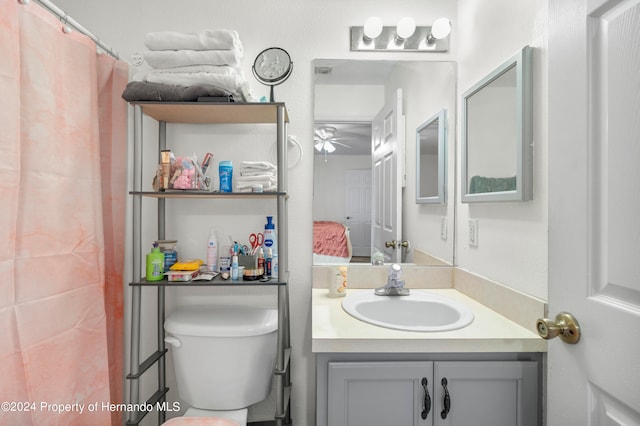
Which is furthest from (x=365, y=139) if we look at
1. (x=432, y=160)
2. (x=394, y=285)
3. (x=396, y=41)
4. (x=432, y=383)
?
(x=432, y=383)

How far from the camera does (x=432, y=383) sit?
1.09 metres

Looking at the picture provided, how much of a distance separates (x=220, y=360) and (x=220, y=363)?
0.01m

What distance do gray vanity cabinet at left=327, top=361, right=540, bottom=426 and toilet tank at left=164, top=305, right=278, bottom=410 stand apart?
50cm

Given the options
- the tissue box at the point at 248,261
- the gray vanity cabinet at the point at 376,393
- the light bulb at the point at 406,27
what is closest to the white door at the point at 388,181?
the light bulb at the point at 406,27

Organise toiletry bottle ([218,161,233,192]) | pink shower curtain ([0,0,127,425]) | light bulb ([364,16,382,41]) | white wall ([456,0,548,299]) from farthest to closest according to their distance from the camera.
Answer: light bulb ([364,16,382,41]) → toiletry bottle ([218,161,233,192]) → white wall ([456,0,548,299]) → pink shower curtain ([0,0,127,425])

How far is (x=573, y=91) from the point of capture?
0.74m

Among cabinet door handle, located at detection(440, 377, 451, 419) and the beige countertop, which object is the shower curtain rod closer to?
the beige countertop

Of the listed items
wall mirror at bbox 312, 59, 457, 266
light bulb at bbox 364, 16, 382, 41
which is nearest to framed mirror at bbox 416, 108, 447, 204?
wall mirror at bbox 312, 59, 457, 266

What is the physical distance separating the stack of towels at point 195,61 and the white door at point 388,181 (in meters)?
0.75

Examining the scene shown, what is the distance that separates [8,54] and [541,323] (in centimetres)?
162

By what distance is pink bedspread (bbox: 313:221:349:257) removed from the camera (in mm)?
1726

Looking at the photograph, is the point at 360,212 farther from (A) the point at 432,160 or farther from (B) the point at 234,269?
(B) the point at 234,269

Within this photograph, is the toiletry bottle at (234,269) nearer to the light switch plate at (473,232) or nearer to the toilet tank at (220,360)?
the toilet tank at (220,360)

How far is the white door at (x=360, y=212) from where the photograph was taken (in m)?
1.71
